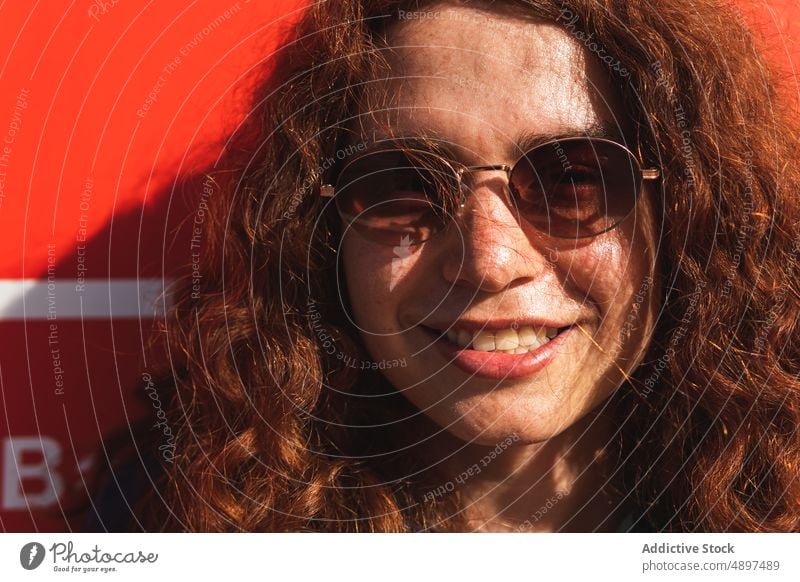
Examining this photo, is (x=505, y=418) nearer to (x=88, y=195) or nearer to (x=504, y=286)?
(x=504, y=286)

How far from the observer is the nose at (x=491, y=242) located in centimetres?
81

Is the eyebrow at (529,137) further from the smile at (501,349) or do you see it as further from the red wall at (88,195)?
the red wall at (88,195)

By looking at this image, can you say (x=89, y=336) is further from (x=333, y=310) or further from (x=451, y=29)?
(x=451, y=29)

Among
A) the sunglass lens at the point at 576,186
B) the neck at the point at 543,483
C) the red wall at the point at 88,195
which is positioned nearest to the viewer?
the sunglass lens at the point at 576,186

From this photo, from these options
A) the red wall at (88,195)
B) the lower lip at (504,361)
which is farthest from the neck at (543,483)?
the red wall at (88,195)

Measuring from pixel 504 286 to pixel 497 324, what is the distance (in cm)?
5

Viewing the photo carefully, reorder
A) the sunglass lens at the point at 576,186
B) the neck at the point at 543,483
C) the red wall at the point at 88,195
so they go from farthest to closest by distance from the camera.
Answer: the red wall at the point at 88,195
the neck at the point at 543,483
the sunglass lens at the point at 576,186

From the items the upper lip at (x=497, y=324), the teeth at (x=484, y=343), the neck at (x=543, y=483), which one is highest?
the upper lip at (x=497, y=324)

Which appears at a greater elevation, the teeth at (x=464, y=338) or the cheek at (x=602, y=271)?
the cheek at (x=602, y=271)

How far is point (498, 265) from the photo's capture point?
2.66 feet

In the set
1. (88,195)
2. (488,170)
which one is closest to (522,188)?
(488,170)

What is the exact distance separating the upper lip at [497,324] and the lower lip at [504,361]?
0.9 inches

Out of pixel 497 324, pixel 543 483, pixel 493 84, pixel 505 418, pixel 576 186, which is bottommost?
pixel 543 483

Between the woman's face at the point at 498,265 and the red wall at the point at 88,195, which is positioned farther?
the red wall at the point at 88,195
